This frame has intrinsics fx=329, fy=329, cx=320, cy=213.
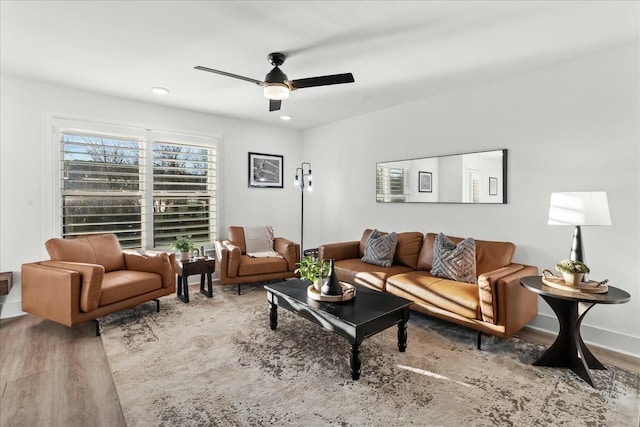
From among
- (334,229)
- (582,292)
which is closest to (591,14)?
(582,292)

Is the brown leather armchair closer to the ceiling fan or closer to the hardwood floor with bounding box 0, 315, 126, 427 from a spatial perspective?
the hardwood floor with bounding box 0, 315, 126, 427

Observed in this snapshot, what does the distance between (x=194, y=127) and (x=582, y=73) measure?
459 cm

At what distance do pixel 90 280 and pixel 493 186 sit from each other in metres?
4.03

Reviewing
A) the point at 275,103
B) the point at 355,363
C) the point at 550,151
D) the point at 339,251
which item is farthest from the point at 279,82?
the point at 550,151

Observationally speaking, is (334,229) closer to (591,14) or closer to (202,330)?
(202,330)

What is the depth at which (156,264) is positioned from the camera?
363 cm

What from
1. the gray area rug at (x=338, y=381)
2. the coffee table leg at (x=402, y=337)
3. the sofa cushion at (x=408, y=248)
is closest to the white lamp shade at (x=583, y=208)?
the gray area rug at (x=338, y=381)

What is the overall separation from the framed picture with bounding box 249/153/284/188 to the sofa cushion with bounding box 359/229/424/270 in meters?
2.49

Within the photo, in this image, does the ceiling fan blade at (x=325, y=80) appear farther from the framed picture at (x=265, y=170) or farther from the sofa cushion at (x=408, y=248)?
the framed picture at (x=265, y=170)

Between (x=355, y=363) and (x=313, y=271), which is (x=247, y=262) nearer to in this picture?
(x=313, y=271)

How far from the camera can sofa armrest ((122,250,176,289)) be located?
11.9ft

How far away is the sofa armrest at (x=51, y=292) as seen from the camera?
2844 millimetres

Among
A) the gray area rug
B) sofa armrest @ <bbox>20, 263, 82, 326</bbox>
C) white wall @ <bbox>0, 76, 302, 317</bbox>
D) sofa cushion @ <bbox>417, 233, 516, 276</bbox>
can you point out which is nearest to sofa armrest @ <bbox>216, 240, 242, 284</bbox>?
the gray area rug

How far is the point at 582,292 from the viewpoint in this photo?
2277 mm
